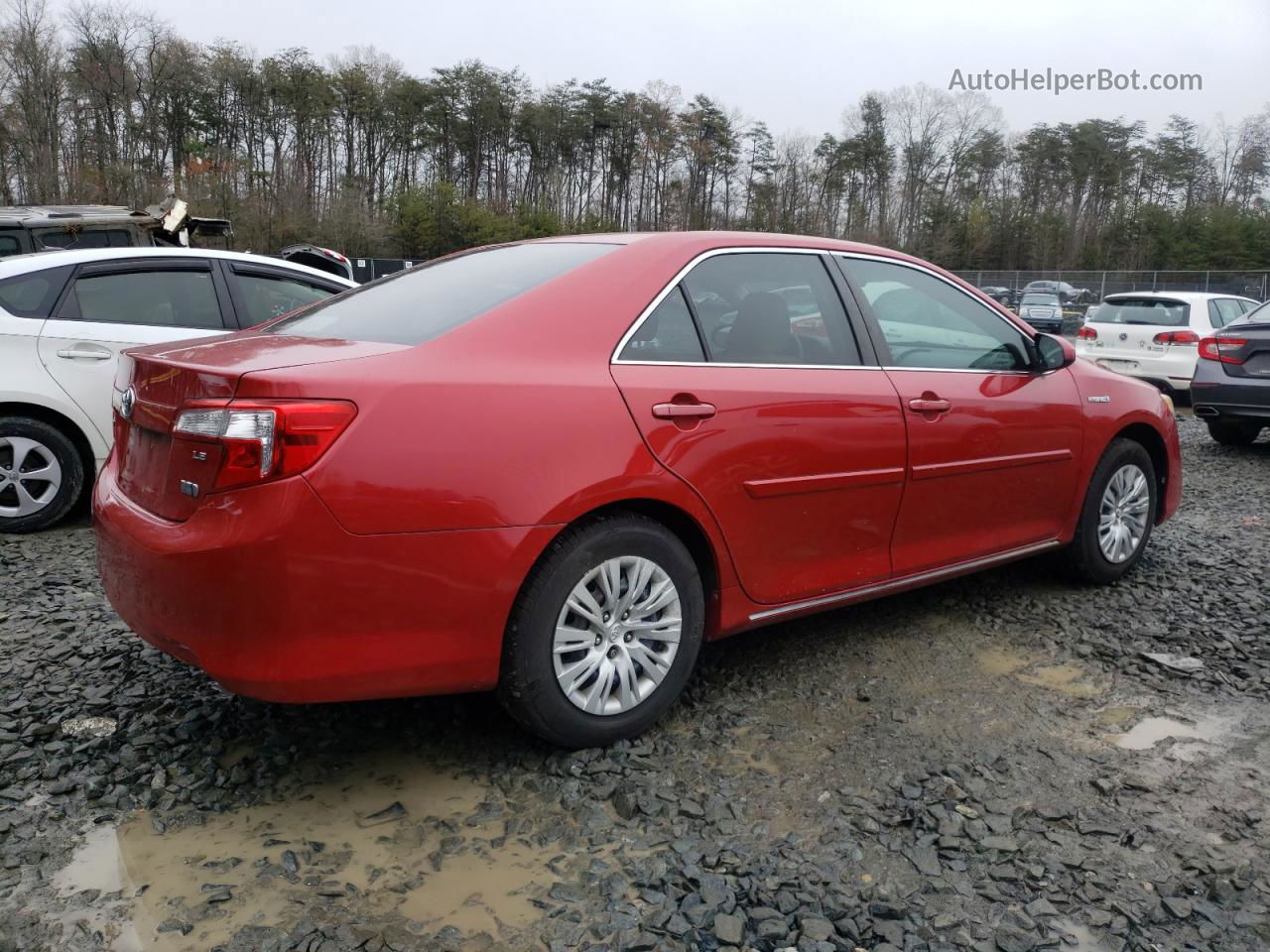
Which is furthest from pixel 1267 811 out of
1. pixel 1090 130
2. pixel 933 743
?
pixel 1090 130

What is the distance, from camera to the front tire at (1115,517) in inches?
180

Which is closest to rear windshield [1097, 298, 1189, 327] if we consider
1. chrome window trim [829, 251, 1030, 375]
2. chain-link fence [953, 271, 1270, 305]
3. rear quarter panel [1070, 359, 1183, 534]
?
rear quarter panel [1070, 359, 1183, 534]

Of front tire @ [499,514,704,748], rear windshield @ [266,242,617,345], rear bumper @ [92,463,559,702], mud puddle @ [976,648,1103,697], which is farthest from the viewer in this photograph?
mud puddle @ [976,648,1103,697]

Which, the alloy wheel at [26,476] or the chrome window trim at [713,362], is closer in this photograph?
the chrome window trim at [713,362]

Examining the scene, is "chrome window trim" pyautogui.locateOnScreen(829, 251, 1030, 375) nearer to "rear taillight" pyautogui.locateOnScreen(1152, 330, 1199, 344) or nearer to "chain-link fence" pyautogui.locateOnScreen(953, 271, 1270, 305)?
"rear taillight" pyautogui.locateOnScreen(1152, 330, 1199, 344)

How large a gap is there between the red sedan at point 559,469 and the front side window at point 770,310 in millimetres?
11

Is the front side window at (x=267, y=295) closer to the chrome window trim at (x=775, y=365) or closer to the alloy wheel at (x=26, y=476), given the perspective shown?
the alloy wheel at (x=26, y=476)

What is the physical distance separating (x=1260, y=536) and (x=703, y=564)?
4.20 m

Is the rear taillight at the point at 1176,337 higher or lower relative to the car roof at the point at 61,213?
lower

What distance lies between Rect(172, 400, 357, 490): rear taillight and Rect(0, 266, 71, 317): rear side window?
3787 mm

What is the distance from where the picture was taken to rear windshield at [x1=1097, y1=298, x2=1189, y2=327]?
12930mm

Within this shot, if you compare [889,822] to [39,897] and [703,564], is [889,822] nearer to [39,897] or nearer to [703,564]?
[703,564]

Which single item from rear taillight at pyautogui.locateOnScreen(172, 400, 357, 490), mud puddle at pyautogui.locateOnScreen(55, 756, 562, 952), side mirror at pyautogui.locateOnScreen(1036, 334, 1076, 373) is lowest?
mud puddle at pyautogui.locateOnScreen(55, 756, 562, 952)

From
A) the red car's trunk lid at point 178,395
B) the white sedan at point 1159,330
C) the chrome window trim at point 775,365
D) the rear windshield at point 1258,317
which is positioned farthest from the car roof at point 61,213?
the white sedan at point 1159,330
